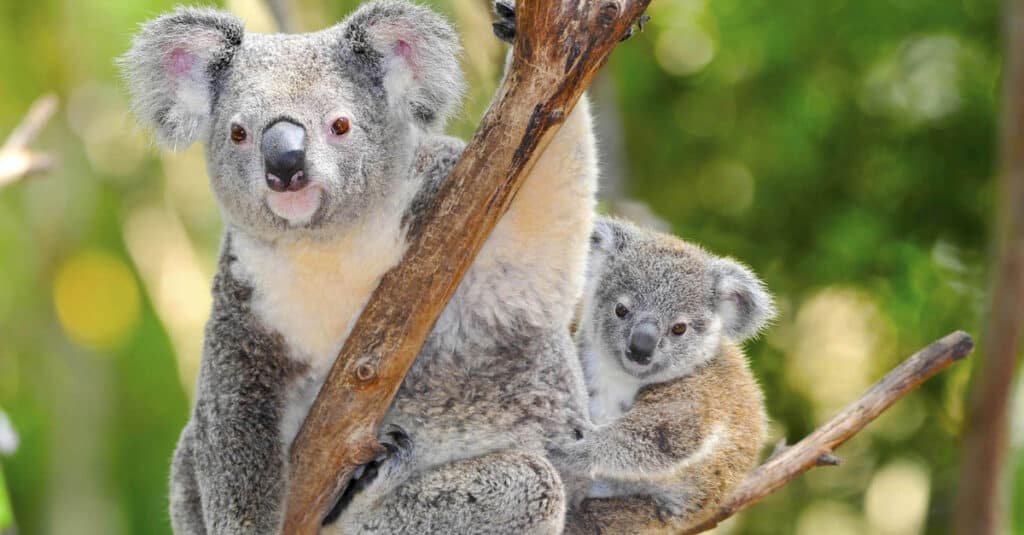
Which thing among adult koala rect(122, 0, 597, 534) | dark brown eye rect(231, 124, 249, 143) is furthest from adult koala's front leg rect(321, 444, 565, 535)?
dark brown eye rect(231, 124, 249, 143)

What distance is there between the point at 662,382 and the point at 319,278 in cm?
114

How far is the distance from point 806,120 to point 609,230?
2880 mm

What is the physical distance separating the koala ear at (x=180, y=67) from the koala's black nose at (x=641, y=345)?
4.44ft

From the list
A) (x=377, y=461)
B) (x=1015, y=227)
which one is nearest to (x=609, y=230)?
(x=377, y=461)

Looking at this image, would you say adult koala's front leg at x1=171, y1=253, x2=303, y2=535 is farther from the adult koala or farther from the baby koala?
the baby koala

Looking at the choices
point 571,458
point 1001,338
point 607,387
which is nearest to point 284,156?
point 571,458

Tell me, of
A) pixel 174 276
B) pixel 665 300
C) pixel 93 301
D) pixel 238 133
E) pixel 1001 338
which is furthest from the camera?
pixel 93 301

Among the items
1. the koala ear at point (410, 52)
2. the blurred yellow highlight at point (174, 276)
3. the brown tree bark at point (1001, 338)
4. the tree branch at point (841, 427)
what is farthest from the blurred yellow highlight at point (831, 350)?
the blurred yellow highlight at point (174, 276)

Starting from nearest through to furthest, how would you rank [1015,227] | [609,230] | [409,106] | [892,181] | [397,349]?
[397,349]
[409,106]
[609,230]
[1015,227]
[892,181]

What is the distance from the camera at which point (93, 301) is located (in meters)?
8.64

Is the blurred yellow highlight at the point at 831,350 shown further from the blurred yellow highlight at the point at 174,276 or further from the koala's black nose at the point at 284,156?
the koala's black nose at the point at 284,156

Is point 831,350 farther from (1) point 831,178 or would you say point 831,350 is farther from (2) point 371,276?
(2) point 371,276

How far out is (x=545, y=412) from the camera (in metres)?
2.87

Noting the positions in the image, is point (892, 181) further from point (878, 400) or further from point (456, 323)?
point (456, 323)
